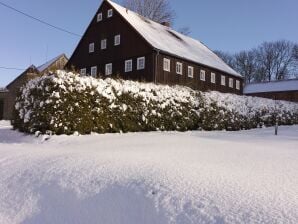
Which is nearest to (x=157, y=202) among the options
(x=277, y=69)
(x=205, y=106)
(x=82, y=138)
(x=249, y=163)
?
(x=249, y=163)

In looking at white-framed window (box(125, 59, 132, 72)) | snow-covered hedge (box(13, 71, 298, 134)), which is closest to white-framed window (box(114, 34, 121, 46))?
white-framed window (box(125, 59, 132, 72))

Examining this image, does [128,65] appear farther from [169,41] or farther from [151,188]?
[151,188]

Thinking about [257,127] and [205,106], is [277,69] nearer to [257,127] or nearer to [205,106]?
[257,127]

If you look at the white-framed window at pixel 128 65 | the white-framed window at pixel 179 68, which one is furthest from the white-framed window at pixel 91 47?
the white-framed window at pixel 179 68

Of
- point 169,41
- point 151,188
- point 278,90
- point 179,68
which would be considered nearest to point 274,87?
point 278,90

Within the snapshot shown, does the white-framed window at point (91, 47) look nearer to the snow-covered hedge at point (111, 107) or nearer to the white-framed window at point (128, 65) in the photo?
the white-framed window at point (128, 65)

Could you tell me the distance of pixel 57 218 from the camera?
5.13 meters

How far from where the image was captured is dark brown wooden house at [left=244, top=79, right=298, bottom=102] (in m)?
54.6

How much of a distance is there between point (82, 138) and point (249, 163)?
587 centimetres

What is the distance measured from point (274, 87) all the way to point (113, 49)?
110 ft

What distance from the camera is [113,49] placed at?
33312 mm

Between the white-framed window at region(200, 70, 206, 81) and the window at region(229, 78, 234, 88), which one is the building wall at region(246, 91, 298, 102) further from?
the white-framed window at region(200, 70, 206, 81)

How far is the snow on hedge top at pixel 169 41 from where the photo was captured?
31328mm

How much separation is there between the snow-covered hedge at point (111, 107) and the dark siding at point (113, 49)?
1346 centimetres
